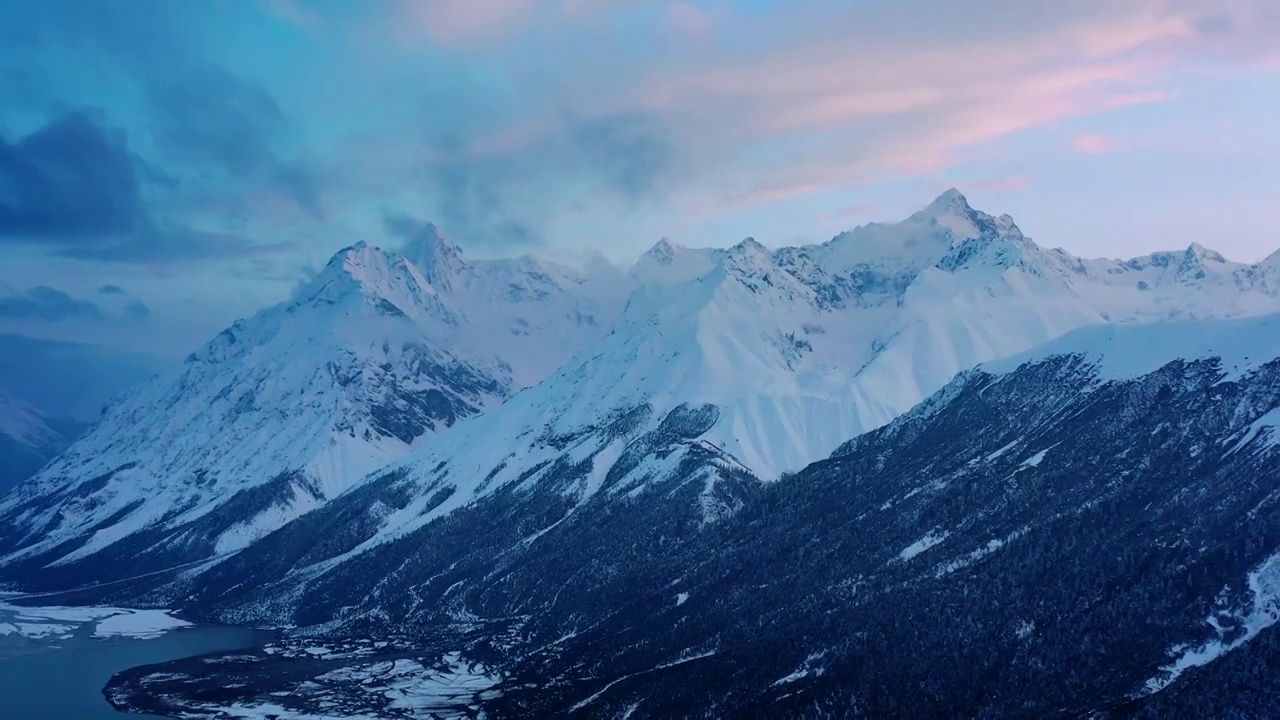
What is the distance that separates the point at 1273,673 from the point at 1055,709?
34374 millimetres

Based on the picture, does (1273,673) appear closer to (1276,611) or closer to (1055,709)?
(1276,611)

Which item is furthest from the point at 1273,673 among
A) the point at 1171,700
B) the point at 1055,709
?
the point at 1055,709

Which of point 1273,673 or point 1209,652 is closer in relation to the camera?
point 1273,673

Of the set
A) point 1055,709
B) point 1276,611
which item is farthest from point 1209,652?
point 1055,709

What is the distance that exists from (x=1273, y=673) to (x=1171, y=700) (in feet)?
51.4

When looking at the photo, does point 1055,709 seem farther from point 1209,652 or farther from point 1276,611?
point 1276,611

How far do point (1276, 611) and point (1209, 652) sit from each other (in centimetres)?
1337

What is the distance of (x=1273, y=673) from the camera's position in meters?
183

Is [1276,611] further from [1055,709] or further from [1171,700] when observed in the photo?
[1055,709]

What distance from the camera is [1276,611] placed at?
199500 mm

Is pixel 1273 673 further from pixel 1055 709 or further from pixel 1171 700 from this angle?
pixel 1055 709

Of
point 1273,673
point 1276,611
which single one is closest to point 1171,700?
point 1273,673

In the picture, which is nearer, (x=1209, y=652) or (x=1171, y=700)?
(x=1171, y=700)

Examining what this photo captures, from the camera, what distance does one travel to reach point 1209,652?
655ft
